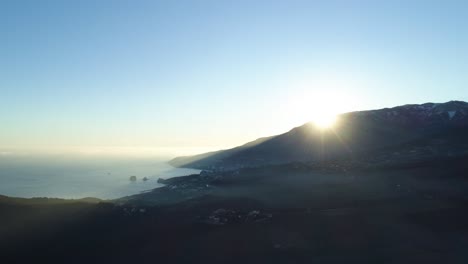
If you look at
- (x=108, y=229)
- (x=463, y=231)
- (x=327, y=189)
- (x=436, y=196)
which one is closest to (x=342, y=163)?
(x=327, y=189)

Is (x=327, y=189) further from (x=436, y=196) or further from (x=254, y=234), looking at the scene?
(x=254, y=234)

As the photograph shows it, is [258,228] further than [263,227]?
No

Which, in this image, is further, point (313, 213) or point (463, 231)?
point (313, 213)

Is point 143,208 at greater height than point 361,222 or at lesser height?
greater

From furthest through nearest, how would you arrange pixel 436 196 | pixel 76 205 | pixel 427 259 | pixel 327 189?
pixel 327 189 < pixel 436 196 < pixel 76 205 < pixel 427 259

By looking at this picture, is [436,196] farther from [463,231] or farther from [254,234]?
[254,234]

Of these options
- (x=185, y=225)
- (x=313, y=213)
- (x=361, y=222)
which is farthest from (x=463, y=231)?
(x=185, y=225)

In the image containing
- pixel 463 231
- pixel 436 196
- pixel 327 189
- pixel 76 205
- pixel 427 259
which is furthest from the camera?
pixel 327 189

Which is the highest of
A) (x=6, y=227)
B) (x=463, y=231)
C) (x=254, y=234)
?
(x=6, y=227)

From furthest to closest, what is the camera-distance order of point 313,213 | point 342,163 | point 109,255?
point 342,163 < point 313,213 < point 109,255
